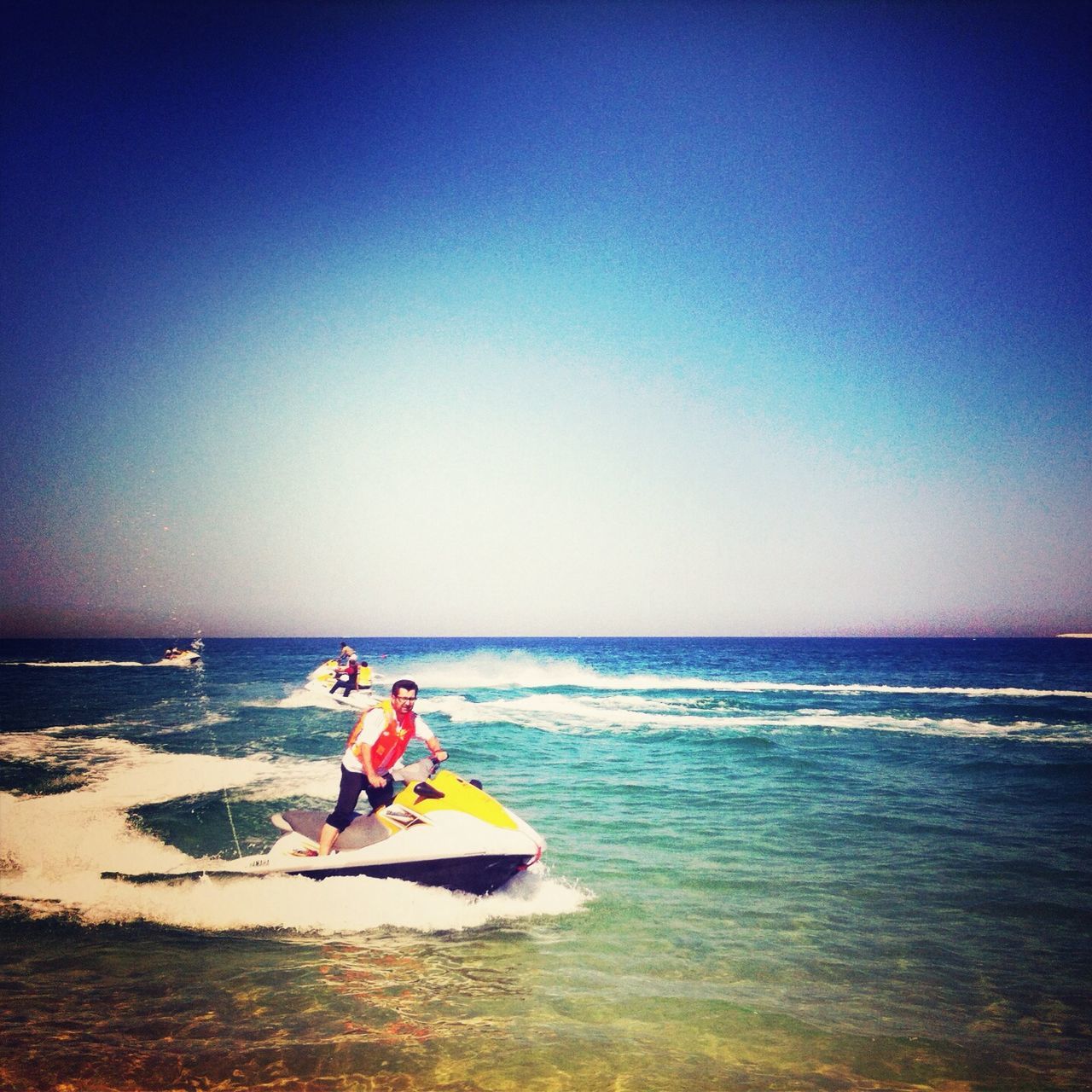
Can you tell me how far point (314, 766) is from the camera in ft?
46.7

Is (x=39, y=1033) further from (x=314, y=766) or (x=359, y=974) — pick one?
(x=314, y=766)

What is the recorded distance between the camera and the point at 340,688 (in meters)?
25.2

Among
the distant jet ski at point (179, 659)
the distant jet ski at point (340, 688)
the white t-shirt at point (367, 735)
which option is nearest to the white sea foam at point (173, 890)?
the white t-shirt at point (367, 735)

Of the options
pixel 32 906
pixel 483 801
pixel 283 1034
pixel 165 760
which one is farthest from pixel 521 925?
pixel 165 760

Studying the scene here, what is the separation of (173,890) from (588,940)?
4570 millimetres

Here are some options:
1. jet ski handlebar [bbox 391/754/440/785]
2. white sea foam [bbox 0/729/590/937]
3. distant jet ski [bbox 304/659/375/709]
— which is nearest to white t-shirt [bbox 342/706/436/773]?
jet ski handlebar [bbox 391/754/440/785]

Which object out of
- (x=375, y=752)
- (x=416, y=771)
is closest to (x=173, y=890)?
(x=375, y=752)

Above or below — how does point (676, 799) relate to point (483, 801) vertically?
below

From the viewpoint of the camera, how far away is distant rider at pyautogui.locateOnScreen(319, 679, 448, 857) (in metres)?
6.63

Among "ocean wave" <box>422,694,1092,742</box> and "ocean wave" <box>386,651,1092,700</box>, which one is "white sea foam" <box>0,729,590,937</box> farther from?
"ocean wave" <box>386,651,1092,700</box>

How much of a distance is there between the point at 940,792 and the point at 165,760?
16434mm

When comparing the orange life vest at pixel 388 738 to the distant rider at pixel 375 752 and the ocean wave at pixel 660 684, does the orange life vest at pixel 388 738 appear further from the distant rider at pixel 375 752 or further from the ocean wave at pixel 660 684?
the ocean wave at pixel 660 684

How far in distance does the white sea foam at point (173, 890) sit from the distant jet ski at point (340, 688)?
12.1 meters

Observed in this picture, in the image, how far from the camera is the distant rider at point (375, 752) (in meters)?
6.63
